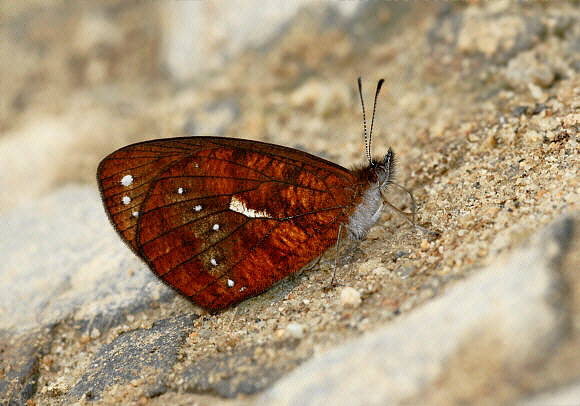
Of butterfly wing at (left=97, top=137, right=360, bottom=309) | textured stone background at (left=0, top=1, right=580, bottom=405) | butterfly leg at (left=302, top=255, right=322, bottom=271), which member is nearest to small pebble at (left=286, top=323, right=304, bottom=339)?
textured stone background at (left=0, top=1, right=580, bottom=405)

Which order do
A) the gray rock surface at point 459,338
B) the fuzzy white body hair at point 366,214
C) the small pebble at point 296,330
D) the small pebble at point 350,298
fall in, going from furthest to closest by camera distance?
the fuzzy white body hair at point 366,214, the small pebble at point 350,298, the small pebble at point 296,330, the gray rock surface at point 459,338

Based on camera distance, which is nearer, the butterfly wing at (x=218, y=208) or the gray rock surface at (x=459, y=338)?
the gray rock surface at (x=459, y=338)

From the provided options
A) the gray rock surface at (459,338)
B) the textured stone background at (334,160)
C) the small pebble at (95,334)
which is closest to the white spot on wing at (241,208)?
the textured stone background at (334,160)

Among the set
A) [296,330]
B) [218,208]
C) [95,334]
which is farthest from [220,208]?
[95,334]

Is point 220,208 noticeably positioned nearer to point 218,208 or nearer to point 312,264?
point 218,208

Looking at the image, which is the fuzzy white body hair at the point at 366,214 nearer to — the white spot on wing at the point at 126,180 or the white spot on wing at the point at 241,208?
the white spot on wing at the point at 241,208

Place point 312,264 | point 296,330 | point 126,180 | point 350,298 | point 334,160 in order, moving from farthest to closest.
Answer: point 334,160
point 312,264
point 126,180
point 350,298
point 296,330

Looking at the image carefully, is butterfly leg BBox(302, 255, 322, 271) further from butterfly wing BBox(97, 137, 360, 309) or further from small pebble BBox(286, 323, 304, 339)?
small pebble BBox(286, 323, 304, 339)

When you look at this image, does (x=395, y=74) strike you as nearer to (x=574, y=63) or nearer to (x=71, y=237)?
(x=574, y=63)
